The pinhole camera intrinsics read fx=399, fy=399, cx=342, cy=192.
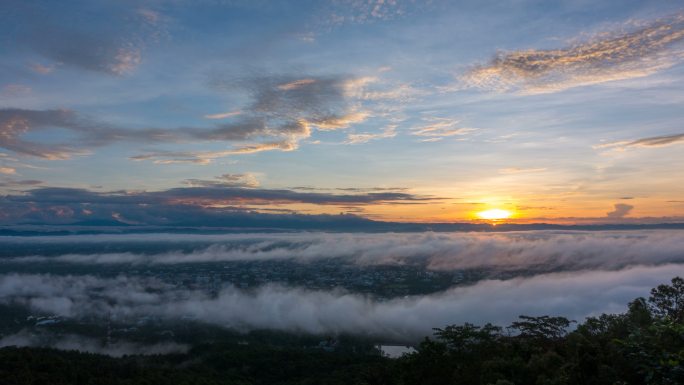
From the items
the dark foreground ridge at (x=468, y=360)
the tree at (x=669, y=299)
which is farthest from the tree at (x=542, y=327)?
the tree at (x=669, y=299)

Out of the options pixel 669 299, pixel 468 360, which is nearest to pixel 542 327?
pixel 468 360

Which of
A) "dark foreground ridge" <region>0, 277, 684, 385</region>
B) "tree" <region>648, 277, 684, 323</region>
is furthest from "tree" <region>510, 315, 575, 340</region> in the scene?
"tree" <region>648, 277, 684, 323</region>

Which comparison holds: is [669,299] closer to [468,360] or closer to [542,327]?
[542,327]

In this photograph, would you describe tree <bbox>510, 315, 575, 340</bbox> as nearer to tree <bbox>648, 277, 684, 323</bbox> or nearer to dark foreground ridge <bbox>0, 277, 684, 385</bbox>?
dark foreground ridge <bbox>0, 277, 684, 385</bbox>

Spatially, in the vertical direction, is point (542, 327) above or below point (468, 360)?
above

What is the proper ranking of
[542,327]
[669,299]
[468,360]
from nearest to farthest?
[468,360], [542,327], [669,299]

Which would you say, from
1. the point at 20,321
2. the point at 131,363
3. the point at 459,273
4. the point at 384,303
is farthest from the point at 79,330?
the point at 459,273

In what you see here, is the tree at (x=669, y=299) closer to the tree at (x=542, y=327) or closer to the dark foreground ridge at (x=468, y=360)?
the dark foreground ridge at (x=468, y=360)

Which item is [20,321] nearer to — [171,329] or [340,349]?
[171,329]
